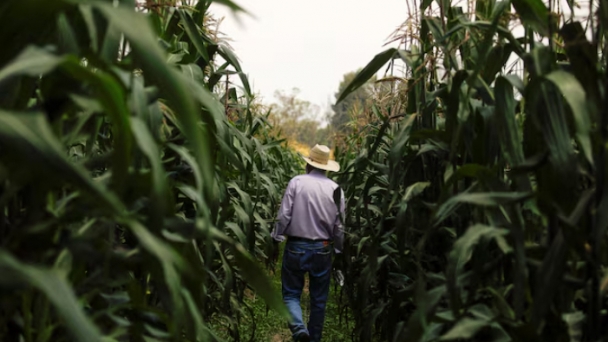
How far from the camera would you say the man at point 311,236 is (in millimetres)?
4453

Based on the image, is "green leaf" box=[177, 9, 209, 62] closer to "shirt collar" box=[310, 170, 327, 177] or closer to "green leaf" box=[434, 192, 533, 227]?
"green leaf" box=[434, 192, 533, 227]

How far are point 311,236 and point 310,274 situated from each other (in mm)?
276

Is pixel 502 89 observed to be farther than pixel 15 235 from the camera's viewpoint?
Yes

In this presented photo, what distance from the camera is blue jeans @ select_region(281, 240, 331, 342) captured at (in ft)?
14.6

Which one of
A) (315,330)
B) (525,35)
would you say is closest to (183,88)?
(525,35)

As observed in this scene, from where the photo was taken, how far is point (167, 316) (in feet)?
4.85

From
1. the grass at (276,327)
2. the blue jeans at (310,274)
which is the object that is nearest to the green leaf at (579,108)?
the blue jeans at (310,274)

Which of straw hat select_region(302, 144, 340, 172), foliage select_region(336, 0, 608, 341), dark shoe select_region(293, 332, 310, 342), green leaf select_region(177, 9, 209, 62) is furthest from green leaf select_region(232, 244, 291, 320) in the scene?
straw hat select_region(302, 144, 340, 172)

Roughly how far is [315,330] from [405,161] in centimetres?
257

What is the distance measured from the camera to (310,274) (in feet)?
14.8

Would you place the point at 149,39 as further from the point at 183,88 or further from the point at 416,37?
the point at 416,37

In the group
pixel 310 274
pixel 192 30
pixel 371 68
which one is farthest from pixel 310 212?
pixel 371 68

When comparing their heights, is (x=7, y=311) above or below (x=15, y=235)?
below

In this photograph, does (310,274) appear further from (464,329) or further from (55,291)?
(55,291)
